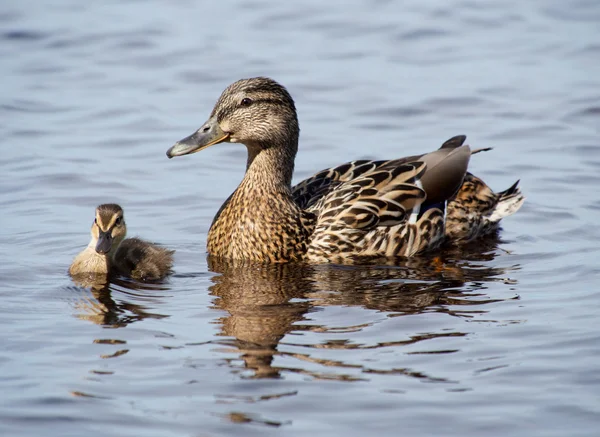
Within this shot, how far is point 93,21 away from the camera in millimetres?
16641

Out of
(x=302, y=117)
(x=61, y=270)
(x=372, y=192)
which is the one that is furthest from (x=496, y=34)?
(x=61, y=270)

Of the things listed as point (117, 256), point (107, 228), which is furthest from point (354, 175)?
point (107, 228)

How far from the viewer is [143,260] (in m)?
8.86

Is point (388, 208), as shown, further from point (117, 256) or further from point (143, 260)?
point (117, 256)

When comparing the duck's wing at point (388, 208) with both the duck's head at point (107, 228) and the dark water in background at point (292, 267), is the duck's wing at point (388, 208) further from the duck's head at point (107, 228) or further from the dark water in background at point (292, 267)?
the duck's head at point (107, 228)

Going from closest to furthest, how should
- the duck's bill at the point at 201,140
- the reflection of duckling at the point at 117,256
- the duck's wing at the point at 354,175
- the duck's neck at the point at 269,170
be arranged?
the reflection of duckling at the point at 117,256
the duck's bill at the point at 201,140
the duck's neck at the point at 269,170
the duck's wing at the point at 354,175

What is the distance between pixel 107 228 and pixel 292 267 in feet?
5.12

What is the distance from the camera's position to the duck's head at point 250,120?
9375 mm

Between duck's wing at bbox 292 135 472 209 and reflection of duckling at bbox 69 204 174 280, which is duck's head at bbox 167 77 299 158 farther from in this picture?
reflection of duckling at bbox 69 204 174 280

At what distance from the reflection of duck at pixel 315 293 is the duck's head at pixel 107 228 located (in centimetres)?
83

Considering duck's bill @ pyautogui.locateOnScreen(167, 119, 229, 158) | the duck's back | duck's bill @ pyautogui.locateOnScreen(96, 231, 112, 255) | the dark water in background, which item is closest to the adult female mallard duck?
duck's bill @ pyautogui.locateOnScreen(167, 119, 229, 158)

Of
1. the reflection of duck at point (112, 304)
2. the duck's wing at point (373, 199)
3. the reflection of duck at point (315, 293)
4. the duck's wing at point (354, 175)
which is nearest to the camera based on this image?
the reflection of duck at point (315, 293)

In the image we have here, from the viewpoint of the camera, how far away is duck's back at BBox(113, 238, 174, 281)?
8828mm

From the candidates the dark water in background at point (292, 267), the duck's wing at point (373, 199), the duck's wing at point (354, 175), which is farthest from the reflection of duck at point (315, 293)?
the duck's wing at point (354, 175)
